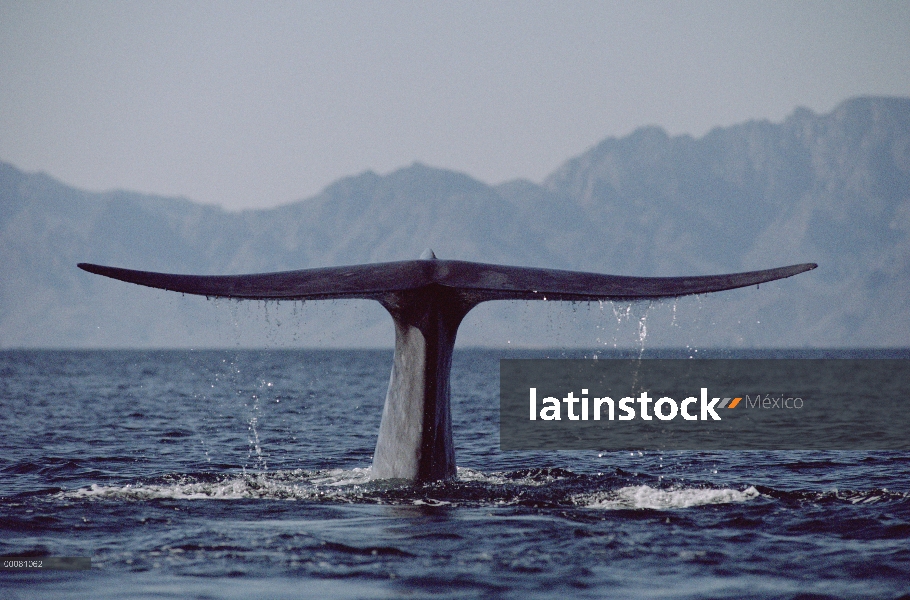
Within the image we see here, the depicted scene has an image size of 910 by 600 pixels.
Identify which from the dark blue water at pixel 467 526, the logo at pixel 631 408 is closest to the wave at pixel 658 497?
the dark blue water at pixel 467 526

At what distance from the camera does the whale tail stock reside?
414 inches

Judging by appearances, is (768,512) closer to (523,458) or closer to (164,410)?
(523,458)

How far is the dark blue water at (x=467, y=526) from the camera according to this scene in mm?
8883

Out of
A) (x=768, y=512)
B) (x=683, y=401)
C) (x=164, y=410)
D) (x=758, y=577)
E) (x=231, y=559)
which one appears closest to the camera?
(x=758, y=577)

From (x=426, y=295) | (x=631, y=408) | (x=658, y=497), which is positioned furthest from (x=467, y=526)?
(x=631, y=408)

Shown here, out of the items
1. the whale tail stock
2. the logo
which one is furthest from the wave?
the logo

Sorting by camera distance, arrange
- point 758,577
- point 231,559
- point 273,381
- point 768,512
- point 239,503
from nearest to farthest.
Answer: point 758,577 < point 231,559 < point 768,512 < point 239,503 < point 273,381

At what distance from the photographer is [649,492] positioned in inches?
522

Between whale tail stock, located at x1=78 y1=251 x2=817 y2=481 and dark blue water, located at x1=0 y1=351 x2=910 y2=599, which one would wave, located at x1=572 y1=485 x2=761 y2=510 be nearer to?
dark blue water, located at x1=0 y1=351 x2=910 y2=599

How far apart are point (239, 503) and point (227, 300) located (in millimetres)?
3501

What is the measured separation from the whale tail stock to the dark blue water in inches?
22.7

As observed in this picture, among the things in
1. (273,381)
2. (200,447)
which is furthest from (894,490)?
(273,381)

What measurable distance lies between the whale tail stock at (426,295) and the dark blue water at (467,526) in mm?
577

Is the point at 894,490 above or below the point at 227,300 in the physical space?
below
